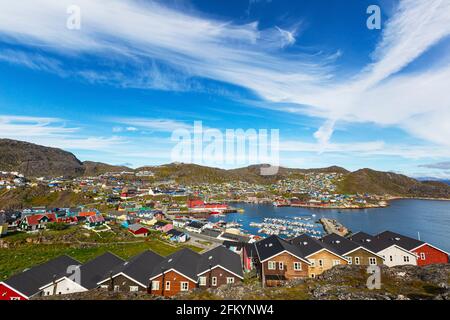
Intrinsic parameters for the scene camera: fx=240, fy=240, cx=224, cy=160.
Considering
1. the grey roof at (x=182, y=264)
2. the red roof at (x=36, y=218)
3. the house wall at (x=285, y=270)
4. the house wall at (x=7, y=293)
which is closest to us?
the house wall at (x=7, y=293)

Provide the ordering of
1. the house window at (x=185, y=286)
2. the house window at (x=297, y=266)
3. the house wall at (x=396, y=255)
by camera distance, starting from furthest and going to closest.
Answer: the house wall at (x=396, y=255) < the house window at (x=297, y=266) < the house window at (x=185, y=286)

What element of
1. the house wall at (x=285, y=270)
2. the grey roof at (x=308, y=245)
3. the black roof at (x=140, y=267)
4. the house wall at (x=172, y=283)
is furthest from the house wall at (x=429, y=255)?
the black roof at (x=140, y=267)

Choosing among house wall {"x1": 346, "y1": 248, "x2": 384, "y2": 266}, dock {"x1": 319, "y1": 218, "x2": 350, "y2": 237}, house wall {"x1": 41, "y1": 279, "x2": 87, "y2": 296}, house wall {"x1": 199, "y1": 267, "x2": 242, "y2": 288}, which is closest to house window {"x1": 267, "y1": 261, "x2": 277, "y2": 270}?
house wall {"x1": 199, "y1": 267, "x2": 242, "y2": 288}

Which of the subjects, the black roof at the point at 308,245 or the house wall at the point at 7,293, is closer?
the house wall at the point at 7,293

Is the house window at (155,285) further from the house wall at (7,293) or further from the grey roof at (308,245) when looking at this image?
the grey roof at (308,245)

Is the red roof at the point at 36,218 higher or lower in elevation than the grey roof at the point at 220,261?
lower

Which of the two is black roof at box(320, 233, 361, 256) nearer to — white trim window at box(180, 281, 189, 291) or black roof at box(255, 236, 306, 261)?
black roof at box(255, 236, 306, 261)

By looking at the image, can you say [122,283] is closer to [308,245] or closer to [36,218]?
[308,245]

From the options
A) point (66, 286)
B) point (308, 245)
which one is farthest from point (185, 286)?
point (308, 245)
